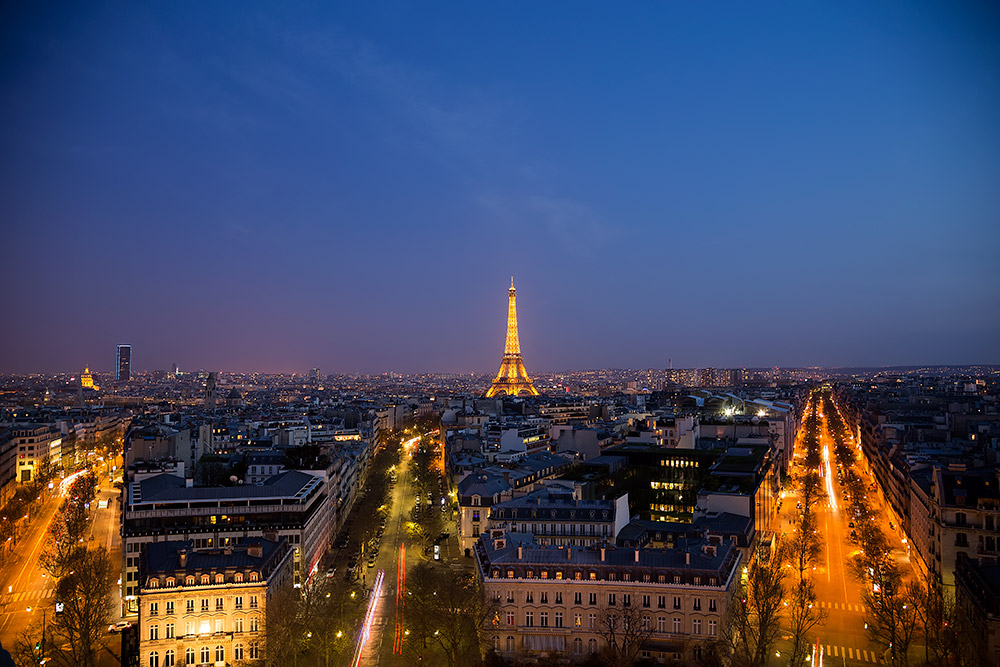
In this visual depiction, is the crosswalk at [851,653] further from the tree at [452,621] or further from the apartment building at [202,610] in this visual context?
the apartment building at [202,610]

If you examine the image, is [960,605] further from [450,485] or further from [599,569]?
[450,485]

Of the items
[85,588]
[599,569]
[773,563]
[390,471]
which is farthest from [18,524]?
[773,563]

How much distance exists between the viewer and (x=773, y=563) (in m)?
44.8

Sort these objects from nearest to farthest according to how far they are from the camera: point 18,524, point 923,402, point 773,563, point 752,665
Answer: point 752,665 → point 773,563 → point 18,524 → point 923,402

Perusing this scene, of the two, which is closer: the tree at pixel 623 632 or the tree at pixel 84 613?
the tree at pixel 623 632

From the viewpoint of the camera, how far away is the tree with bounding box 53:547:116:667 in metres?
34.5

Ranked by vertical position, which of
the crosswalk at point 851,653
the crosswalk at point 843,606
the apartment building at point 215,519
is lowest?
the crosswalk at point 851,653

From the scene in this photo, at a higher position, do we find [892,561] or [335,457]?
[335,457]

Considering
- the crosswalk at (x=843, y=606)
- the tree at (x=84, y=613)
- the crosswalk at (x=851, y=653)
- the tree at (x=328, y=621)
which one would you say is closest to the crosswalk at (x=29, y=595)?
the tree at (x=84, y=613)

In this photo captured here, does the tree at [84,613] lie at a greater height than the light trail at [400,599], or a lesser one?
greater

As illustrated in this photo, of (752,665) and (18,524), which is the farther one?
(18,524)

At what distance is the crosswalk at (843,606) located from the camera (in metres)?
42.8

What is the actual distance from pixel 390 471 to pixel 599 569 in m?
59.4

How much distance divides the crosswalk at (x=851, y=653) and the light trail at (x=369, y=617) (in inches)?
828
